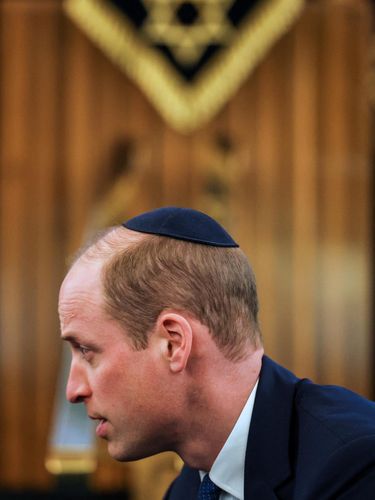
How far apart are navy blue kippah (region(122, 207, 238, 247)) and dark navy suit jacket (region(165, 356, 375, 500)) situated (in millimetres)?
263

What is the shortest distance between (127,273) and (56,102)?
15.3ft

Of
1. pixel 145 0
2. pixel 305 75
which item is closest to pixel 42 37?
pixel 145 0

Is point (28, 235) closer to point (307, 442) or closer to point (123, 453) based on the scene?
point (123, 453)

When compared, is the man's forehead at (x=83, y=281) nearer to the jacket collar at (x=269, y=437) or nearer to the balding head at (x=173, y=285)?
the balding head at (x=173, y=285)

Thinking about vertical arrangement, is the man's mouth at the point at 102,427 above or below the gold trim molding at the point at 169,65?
below

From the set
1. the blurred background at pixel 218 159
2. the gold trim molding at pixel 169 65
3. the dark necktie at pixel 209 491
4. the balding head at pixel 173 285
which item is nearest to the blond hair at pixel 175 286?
the balding head at pixel 173 285

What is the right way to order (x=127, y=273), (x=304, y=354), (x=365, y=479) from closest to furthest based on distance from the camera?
1. (x=365, y=479)
2. (x=127, y=273)
3. (x=304, y=354)

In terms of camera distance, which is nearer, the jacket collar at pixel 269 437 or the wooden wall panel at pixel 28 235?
the jacket collar at pixel 269 437

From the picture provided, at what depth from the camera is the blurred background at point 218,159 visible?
246 inches

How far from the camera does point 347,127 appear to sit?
634cm

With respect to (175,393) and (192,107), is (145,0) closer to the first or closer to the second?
(192,107)

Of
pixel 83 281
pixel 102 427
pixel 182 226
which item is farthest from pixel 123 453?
pixel 182 226

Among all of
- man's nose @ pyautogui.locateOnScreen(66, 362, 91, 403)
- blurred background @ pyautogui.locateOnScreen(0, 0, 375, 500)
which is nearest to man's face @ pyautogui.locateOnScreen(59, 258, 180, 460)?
man's nose @ pyautogui.locateOnScreen(66, 362, 91, 403)

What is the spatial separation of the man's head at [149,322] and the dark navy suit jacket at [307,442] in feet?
0.37
